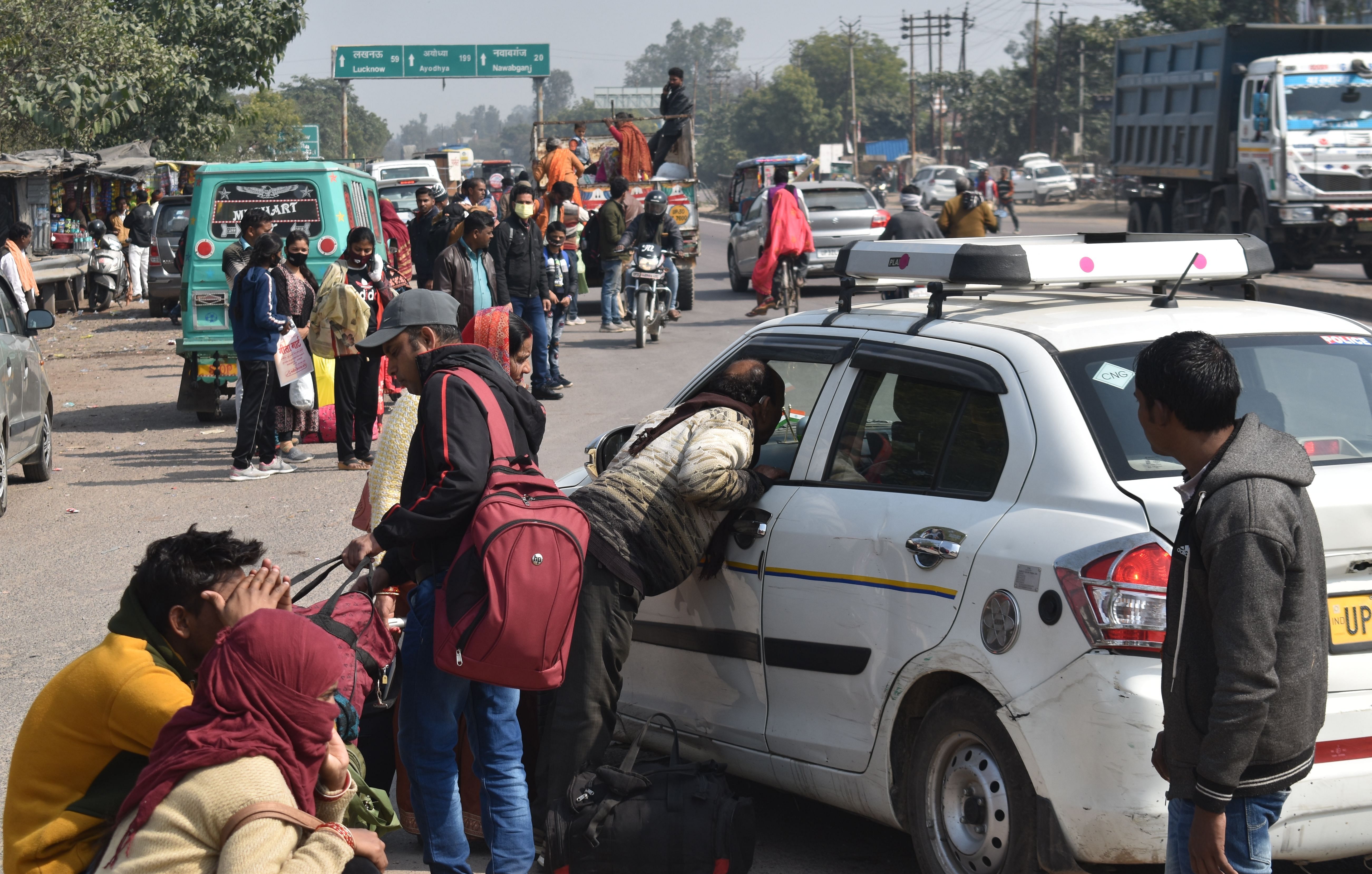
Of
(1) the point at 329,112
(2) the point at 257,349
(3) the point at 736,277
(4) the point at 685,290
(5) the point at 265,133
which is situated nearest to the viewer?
(2) the point at 257,349

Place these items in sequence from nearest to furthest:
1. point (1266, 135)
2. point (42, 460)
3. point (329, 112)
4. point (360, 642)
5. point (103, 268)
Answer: point (360, 642)
point (42, 460)
point (1266, 135)
point (103, 268)
point (329, 112)

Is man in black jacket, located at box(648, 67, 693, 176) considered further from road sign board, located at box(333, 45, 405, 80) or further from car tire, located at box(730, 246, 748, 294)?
road sign board, located at box(333, 45, 405, 80)

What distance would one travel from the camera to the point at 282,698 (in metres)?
2.52

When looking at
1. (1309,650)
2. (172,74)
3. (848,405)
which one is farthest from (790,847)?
(172,74)

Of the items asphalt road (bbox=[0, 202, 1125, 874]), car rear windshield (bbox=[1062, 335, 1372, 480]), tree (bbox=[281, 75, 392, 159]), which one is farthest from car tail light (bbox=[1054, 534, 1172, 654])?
tree (bbox=[281, 75, 392, 159])

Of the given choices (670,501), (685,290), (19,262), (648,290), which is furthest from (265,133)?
(670,501)

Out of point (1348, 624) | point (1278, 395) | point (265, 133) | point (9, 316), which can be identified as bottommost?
point (1348, 624)

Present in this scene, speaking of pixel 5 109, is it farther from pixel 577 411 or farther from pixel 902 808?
pixel 902 808

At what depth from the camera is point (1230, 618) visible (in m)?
2.43

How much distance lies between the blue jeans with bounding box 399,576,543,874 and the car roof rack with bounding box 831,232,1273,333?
165 centimetres

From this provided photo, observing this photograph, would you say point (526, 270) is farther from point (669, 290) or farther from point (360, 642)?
point (360, 642)

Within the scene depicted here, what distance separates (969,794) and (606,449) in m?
2.04

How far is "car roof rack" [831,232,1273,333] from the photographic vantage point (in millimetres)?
4070

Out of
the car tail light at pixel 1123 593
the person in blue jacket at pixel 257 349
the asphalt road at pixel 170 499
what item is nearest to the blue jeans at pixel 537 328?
the asphalt road at pixel 170 499
